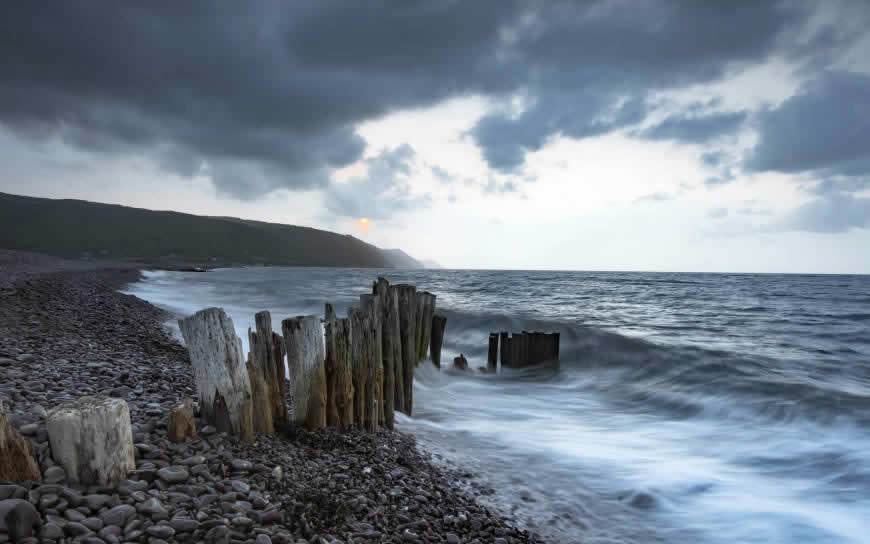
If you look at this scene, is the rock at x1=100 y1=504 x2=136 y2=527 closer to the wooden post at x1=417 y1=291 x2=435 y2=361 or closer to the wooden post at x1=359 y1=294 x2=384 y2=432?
the wooden post at x1=359 y1=294 x2=384 y2=432

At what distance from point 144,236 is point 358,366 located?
12694 centimetres

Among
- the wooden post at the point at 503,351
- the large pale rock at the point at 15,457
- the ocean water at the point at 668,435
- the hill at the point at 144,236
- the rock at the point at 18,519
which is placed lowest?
the ocean water at the point at 668,435

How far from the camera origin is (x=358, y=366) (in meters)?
4.20

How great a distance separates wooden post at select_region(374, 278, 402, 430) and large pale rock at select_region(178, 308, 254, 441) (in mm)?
2095

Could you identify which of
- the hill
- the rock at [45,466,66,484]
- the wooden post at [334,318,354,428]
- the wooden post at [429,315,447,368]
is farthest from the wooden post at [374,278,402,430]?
the hill

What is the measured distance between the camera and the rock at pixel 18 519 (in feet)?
5.63

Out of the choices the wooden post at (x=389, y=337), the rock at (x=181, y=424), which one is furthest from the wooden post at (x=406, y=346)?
the rock at (x=181, y=424)

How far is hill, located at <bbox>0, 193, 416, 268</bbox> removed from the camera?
303ft

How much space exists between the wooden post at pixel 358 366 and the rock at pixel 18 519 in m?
2.54

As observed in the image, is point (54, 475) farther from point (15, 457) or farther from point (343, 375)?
point (343, 375)

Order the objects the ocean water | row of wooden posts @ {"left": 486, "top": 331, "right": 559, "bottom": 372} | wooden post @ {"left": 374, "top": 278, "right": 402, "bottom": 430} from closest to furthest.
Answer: the ocean water → wooden post @ {"left": 374, "top": 278, "right": 402, "bottom": 430} → row of wooden posts @ {"left": 486, "top": 331, "right": 559, "bottom": 372}

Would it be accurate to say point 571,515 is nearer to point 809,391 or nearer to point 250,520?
point 250,520

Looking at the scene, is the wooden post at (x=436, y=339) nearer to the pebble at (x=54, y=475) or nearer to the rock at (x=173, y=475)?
the rock at (x=173, y=475)

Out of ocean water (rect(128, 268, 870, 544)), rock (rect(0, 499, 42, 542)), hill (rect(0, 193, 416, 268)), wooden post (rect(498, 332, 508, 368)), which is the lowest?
ocean water (rect(128, 268, 870, 544))
